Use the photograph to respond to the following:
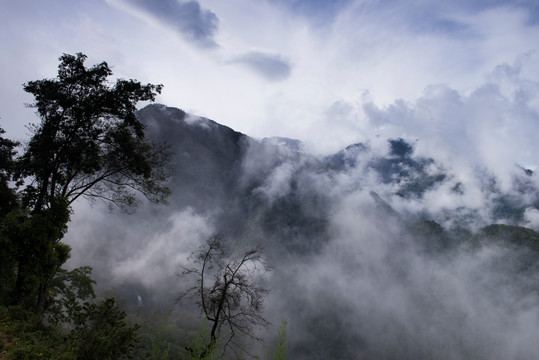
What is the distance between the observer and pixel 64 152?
44.8 ft

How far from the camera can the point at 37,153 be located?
43.6 ft

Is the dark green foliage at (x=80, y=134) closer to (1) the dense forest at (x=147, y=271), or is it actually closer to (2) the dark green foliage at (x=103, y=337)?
(1) the dense forest at (x=147, y=271)

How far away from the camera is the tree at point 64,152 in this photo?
1299cm

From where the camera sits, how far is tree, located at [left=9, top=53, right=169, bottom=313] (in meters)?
13.0

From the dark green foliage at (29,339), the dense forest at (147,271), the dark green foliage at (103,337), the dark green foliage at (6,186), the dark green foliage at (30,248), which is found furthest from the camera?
the dark green foliage at (6,186)

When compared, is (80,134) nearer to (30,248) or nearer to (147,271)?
(30,248)

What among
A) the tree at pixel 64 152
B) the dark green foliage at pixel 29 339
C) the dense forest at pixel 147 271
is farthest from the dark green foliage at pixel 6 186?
the dark green foliage at pixel 29 339

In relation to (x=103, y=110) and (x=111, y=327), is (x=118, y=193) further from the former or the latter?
(x=111, y=327)

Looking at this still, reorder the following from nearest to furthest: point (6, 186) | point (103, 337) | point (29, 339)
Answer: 1. point (29, 339)
2. point (103, 337)
3. point (6, 186)

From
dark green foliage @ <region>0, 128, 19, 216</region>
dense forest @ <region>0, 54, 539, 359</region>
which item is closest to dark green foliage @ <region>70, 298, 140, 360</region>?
dense forest @ <region>0, 54, 539, 359</region>

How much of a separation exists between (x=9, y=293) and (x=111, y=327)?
21.1 ft

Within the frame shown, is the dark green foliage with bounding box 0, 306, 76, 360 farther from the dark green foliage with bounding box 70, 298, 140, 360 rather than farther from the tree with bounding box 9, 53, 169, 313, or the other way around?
the tree with bounding box 9, 53, 169, 313

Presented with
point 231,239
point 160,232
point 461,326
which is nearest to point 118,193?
point 231,239

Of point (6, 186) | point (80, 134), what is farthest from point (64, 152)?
Result: point (6, 186)
